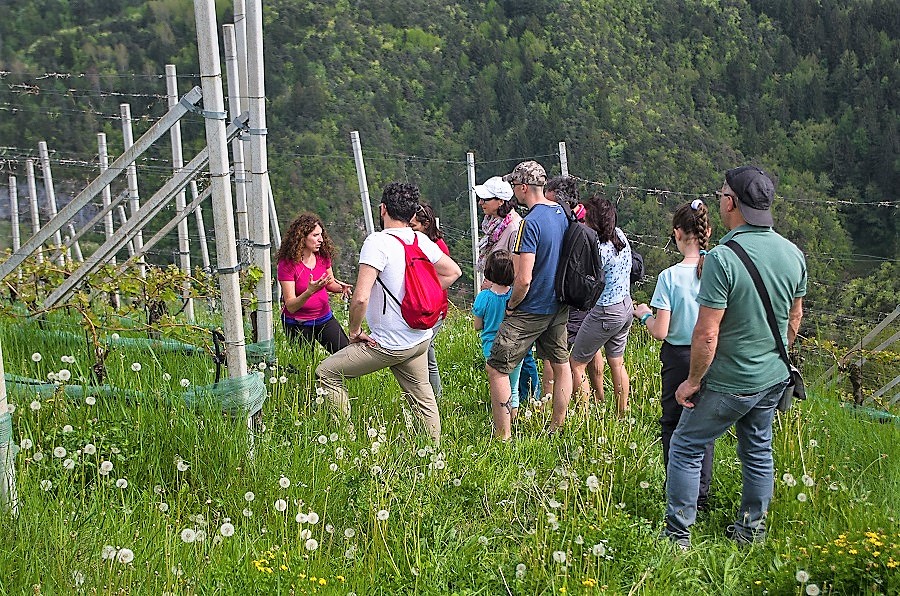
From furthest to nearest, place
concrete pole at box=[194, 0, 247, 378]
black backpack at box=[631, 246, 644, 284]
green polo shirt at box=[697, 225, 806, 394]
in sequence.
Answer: black backpack at box=[631, 246, 644, 284]
concrete pole at box=[194, 0, 247, 378]
green polo shirt at box=[697, 225, 806, 394]

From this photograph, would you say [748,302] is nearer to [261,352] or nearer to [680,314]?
[680,314]

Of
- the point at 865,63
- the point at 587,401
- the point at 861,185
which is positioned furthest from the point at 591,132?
the point at 587,401

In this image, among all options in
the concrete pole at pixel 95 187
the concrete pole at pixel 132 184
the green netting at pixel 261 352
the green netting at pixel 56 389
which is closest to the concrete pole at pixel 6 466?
the green netting at pixel 56 389

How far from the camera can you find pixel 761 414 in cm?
415

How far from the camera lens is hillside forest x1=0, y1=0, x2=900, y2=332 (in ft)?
155

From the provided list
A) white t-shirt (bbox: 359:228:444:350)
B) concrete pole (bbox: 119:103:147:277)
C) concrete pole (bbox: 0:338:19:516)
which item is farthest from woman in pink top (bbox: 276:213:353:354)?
concrete pole (bbox: 0:338:19:516)

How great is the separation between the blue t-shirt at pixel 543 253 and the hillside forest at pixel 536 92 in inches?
1408

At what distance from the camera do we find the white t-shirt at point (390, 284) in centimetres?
515

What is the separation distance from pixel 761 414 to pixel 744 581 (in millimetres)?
776

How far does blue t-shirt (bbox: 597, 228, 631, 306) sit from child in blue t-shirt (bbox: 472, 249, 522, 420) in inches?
26.6

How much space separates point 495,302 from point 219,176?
2391 millimetres

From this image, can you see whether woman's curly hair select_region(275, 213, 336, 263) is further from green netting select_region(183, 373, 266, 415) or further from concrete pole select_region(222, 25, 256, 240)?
green netting select_region(183, 373, 266, 415)

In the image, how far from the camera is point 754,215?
13.0 ft

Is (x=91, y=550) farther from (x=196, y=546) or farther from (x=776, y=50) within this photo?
(x=776, y=50)
